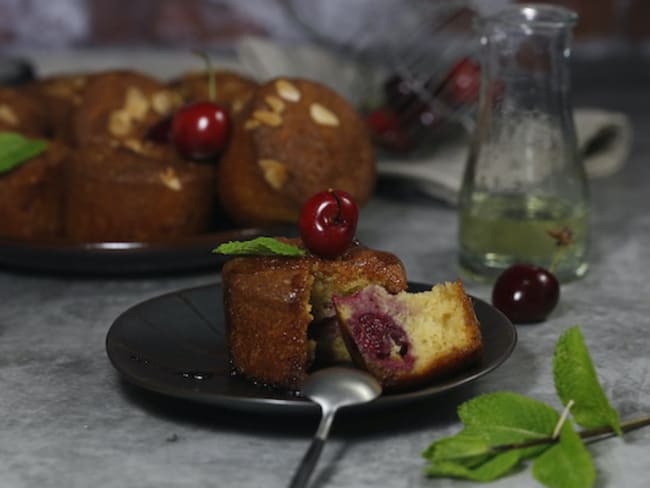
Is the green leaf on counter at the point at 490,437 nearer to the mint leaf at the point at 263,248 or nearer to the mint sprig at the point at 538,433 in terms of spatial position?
the mint sprig at the point at 538,433

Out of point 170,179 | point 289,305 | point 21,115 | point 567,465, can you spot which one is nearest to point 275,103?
point 170,179

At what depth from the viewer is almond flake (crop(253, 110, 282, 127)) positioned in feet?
5.03

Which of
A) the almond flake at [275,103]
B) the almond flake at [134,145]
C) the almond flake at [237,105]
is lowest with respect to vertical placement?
the almond flake at [134,145]

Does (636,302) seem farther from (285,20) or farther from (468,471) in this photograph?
(285,20)

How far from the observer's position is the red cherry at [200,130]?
154cm

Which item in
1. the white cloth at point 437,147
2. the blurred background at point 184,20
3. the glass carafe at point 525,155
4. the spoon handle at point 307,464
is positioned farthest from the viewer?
the blurred background at point 184,20

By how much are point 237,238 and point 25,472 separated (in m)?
0.53

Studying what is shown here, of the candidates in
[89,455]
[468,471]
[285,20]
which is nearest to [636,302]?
[468,471]

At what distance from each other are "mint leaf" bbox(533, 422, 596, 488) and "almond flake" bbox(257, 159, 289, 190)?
640 millimetres

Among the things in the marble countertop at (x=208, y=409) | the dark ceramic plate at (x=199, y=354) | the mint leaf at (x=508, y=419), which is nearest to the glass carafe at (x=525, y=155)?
the marble countertop at (x=208, y=409)

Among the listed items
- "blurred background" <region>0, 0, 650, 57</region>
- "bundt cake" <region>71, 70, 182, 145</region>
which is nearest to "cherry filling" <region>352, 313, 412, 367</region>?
"bundt cake" <region>71, 70, 182, 145</region>

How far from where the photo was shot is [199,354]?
3.88 feet

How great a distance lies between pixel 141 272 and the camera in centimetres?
157

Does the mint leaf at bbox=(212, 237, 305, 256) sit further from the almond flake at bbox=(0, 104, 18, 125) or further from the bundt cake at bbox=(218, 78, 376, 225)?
the almond flake at bbox=(0, 104, 18, 125)
